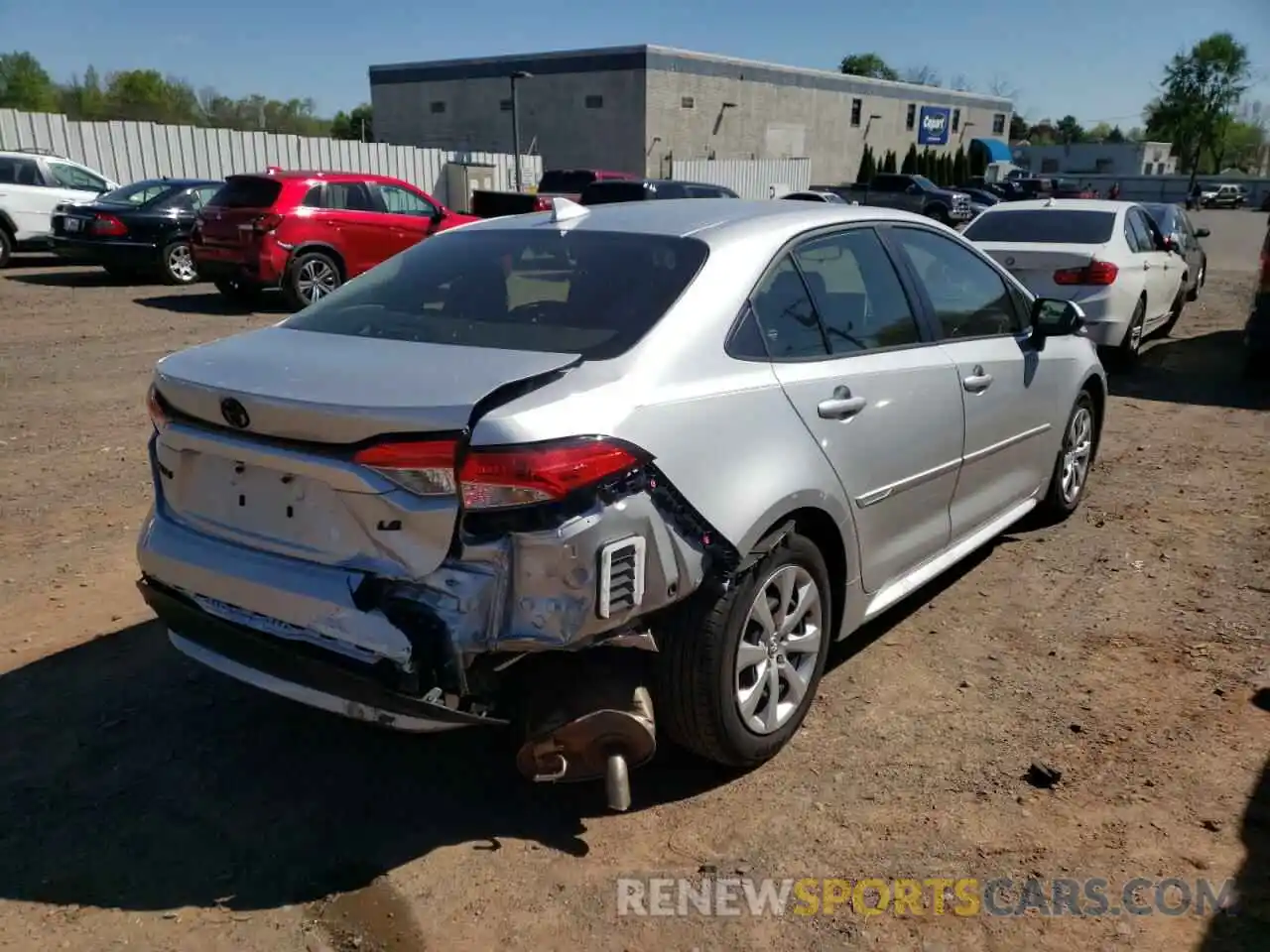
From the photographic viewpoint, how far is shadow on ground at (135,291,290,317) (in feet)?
42.0

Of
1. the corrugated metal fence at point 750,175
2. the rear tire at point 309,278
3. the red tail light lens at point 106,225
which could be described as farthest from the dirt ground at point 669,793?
the corrugated metal fence at point 750,175

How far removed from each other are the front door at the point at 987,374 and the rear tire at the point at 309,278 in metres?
9.70

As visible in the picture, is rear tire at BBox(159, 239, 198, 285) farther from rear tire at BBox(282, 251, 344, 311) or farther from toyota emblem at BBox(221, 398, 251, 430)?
toyota emblem at BBox(221, 398, 251, 430)

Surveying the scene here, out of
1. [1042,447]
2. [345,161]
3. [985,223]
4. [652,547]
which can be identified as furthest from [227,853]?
[345,161]

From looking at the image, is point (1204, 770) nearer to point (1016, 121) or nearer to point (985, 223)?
point (985, 223)

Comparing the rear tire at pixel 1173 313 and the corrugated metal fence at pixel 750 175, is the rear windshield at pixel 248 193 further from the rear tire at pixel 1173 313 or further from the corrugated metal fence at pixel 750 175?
the corrugated metal fence at pixel 750 175

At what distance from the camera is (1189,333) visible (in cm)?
1257

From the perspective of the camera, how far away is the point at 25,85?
2785 inches

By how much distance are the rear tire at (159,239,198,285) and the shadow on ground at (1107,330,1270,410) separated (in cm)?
1273

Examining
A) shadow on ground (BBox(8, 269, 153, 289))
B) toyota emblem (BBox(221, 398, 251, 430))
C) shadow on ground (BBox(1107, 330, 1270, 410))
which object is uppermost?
toyota emblem (BBox(221, 398, 251, 430))

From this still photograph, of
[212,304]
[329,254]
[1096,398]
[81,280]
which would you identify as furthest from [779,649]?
[81,280]

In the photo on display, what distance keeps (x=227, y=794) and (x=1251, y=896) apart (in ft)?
9.63

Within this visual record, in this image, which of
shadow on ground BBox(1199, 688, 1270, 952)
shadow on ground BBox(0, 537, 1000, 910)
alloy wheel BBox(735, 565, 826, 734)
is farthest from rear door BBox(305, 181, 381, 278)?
shadow on ground BBox(1199, 688, 1270, 952)

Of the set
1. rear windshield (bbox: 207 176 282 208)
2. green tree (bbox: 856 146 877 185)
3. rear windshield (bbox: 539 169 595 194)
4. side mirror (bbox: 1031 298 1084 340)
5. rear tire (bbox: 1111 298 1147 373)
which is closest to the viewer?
side mirror (bbox: 1031 298 1084 340)
